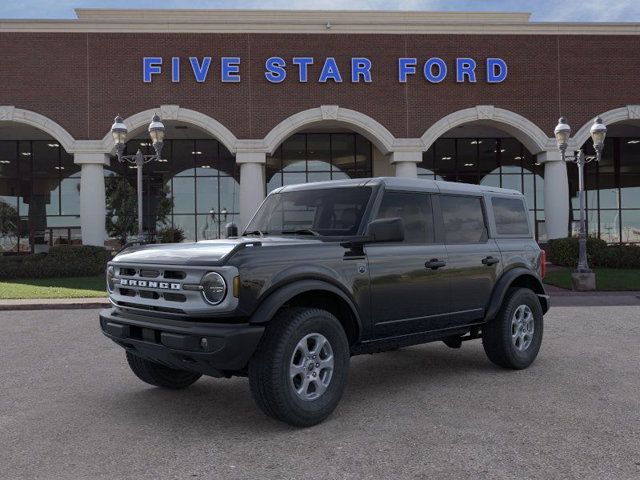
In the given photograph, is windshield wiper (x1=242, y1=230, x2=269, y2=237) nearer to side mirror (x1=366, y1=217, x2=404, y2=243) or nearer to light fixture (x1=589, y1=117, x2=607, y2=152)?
side mirror (x1=366, y1=217, x2=404, y2=243)

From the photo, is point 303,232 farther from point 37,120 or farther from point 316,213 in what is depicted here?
point 37,120

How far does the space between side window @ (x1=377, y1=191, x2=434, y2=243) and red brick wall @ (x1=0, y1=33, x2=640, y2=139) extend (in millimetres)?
17499

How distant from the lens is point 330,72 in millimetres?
22531

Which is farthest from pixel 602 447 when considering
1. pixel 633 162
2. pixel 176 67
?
pixel 633 162

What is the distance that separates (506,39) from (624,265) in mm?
10371

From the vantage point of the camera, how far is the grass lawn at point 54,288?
15.1 meters

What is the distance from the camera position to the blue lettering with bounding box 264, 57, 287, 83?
883 inches

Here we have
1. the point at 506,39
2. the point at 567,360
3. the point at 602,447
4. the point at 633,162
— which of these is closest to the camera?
the point at 602,447

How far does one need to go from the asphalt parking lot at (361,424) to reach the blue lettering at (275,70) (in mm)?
17206

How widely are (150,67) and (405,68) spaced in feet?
34.0

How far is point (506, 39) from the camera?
75.9 feet

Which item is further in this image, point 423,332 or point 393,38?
point 393,38

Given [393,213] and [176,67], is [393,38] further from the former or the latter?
[393,213]

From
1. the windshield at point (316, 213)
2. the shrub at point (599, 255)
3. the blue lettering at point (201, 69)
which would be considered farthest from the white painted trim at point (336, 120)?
the windshield at point (316, 213)
